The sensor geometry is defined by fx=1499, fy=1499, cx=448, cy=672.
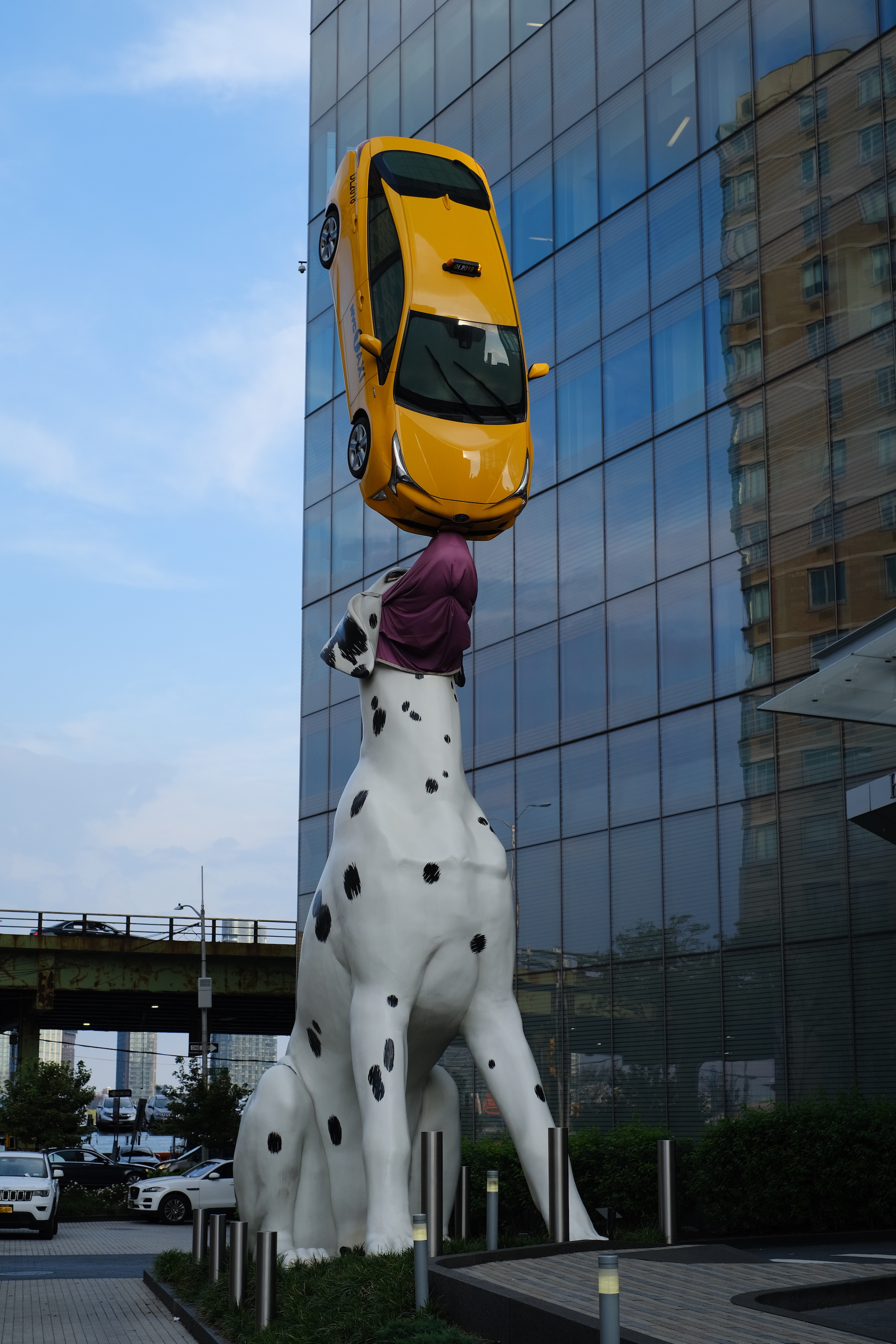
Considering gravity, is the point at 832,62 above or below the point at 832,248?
above

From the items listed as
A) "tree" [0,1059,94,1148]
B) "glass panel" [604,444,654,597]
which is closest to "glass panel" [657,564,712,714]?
"glass panel" [604,444,654,597]

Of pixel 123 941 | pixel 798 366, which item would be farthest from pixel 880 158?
pixel 123 941

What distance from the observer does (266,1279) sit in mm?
8570

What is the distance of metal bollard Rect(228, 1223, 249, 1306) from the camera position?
9.18 meters

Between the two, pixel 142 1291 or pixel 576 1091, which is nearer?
pixel 142 1291

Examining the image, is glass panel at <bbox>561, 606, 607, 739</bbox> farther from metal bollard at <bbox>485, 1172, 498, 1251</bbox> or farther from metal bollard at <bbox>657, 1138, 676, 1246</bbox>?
metal bollard at <bbox>657, 1138, 676, 1246</bbox>

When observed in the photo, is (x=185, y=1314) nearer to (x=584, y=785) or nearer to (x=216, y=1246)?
(x=216, y=1246)

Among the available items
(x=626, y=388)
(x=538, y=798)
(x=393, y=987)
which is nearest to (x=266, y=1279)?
(x=393, y=987)

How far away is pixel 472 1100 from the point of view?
26922 mm

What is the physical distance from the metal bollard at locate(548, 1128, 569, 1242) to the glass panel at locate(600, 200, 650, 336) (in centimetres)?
1926

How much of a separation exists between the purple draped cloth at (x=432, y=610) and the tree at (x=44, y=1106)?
33.5 m

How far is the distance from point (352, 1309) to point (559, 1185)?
1290 millimetres

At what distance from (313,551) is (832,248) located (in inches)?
→ 642

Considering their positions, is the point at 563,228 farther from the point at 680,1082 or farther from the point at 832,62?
the point at 680,1082
